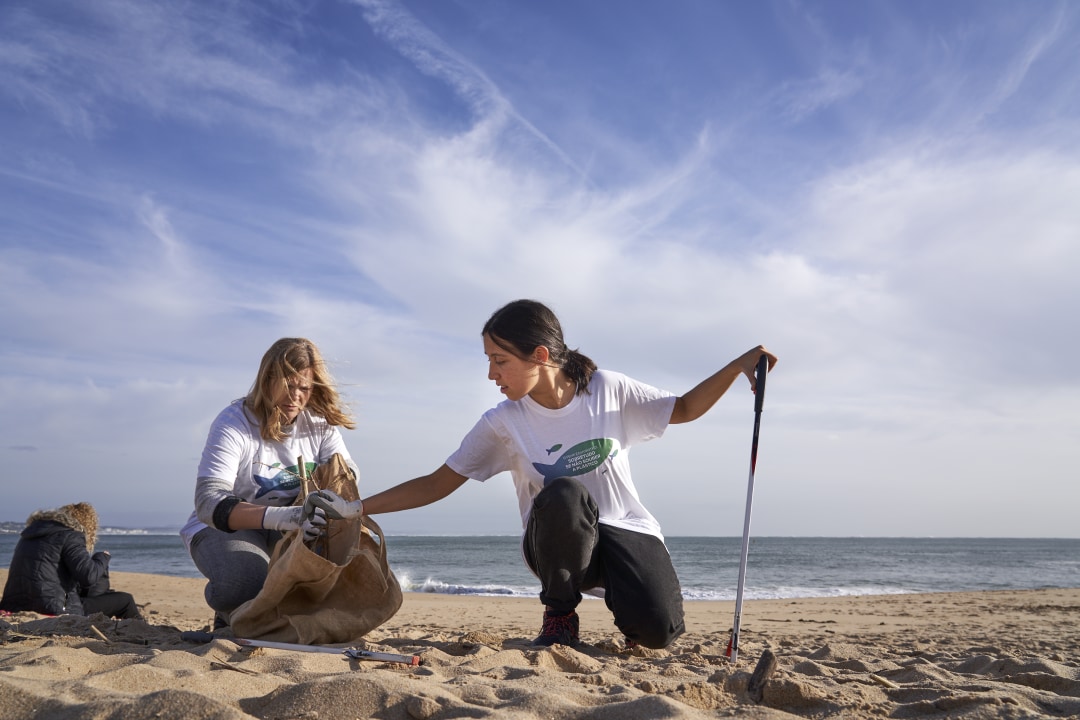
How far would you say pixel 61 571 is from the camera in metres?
4.75

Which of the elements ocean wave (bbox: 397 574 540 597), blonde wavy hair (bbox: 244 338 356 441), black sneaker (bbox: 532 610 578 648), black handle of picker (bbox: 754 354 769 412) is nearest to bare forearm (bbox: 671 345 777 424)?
black handle of picker (bbox: 754 354 769 412)

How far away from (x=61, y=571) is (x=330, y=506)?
125 inches

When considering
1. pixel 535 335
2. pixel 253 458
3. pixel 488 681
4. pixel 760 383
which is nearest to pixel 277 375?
pixel 253 458

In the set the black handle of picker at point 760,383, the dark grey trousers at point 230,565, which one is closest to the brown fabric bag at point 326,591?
the dark grey trousers at point 230,565

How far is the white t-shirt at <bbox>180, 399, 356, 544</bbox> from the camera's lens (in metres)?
3.10

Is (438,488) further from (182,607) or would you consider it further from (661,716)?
(182,607)

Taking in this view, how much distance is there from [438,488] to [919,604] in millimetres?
6678

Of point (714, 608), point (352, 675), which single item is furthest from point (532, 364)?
point (714, 608)

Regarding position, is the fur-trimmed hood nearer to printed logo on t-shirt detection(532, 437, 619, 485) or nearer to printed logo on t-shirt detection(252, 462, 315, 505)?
printed logo on t-shirt detection(252, 462, 315, 505)

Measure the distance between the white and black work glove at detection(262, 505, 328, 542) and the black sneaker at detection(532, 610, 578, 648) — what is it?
0.92 meters

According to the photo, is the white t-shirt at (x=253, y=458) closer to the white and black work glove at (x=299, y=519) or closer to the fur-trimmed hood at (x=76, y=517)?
the white and black work glove at (x=299, y=519)

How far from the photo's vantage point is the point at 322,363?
344cm

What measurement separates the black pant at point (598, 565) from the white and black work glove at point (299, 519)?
2.59 ft

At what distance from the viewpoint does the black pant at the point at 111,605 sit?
483cm
